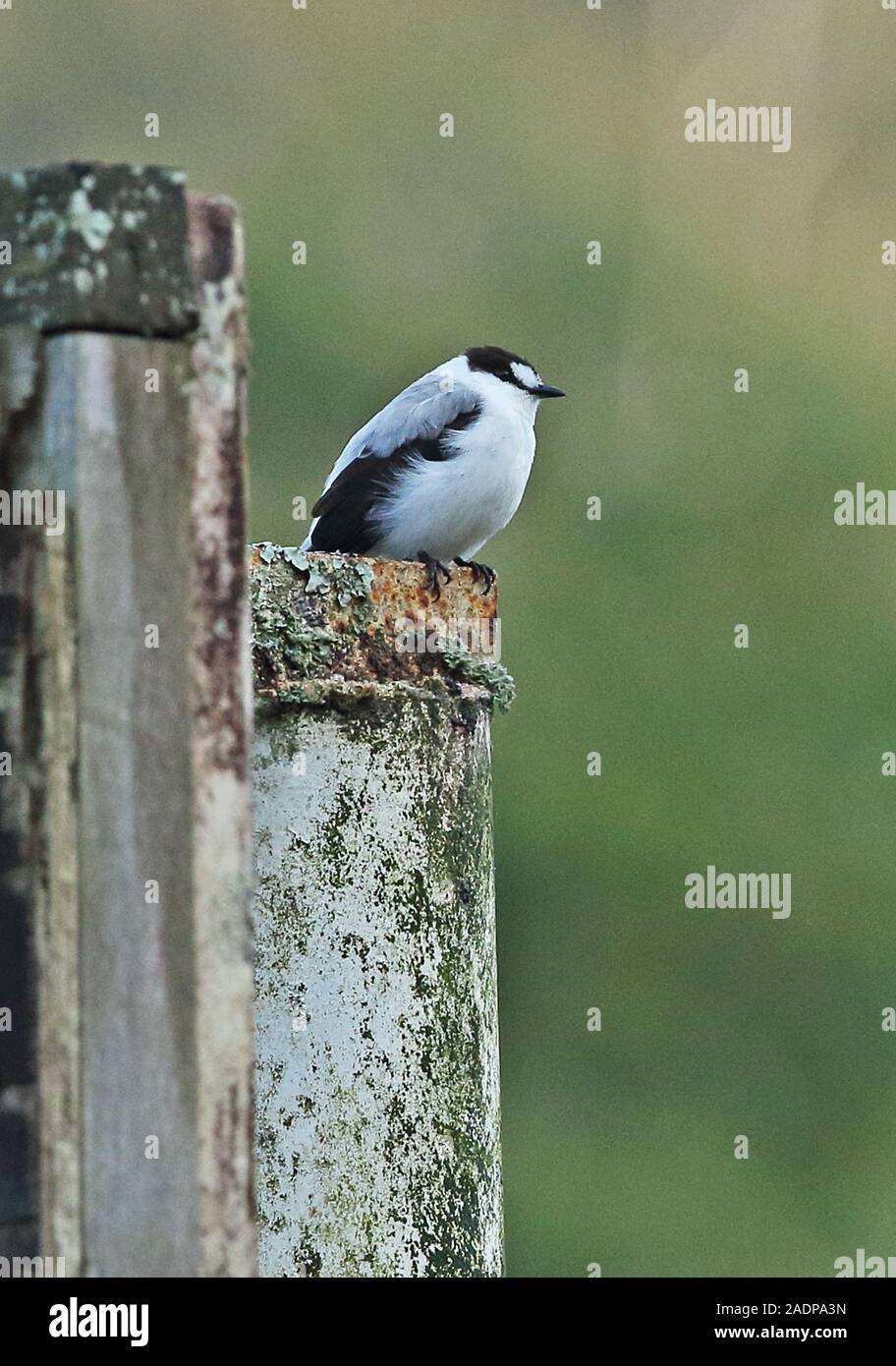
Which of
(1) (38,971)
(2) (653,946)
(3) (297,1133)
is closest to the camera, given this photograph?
(1) (38,971)

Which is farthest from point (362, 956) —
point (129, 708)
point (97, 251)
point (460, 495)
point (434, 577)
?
point (460, 495)

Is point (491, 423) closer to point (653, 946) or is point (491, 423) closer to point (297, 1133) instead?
point (297, 1133)

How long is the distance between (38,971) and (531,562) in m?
13.4

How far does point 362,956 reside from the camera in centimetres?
331

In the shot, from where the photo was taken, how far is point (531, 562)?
1534cm

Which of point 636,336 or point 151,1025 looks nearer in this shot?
point 151,1025

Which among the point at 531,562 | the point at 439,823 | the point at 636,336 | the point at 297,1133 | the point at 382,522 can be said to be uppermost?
the point at 636,336

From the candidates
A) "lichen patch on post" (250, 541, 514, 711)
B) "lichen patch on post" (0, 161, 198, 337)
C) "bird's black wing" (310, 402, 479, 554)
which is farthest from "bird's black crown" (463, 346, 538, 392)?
"lichen patch on post" (0, 161, 198, 337)

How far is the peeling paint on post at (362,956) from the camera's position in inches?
129

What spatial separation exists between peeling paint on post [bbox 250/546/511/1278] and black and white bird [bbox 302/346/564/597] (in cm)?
299

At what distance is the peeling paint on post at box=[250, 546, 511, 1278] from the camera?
10.8ft

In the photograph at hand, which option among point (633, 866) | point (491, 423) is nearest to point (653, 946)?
point (633, 866)

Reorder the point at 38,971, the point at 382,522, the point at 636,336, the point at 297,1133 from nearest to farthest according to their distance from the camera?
1. the point at 38,971
2. the point at 297,1133
3. the point at 382,522
4. the point at 636,336

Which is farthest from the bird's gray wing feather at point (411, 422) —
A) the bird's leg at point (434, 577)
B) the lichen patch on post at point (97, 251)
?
the lichen patch on post at point (97, 251)
